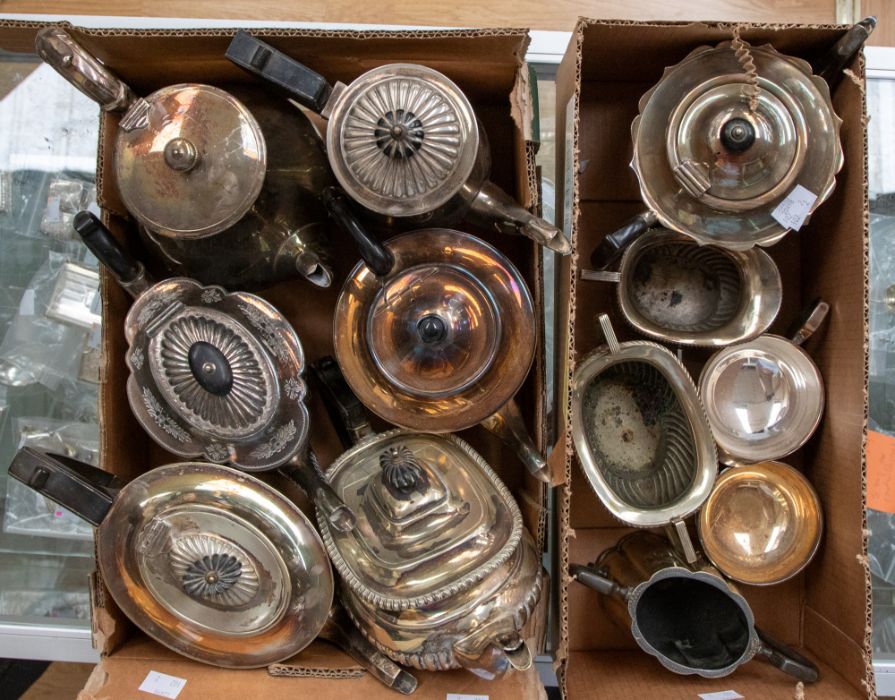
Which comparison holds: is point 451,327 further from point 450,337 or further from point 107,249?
point 107,249

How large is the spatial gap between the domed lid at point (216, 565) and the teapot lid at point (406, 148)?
40cm

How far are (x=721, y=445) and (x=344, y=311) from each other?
573 millimetres

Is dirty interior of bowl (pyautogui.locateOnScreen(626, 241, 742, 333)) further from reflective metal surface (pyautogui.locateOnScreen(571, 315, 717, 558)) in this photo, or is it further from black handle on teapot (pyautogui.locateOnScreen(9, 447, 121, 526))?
black handle on teapot (pyautogui.locateOnScreen(9, 447, 121, 526))

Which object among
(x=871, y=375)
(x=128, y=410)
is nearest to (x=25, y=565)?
(x=128, y=410)

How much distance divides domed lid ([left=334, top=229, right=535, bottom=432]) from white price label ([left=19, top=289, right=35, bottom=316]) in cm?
61

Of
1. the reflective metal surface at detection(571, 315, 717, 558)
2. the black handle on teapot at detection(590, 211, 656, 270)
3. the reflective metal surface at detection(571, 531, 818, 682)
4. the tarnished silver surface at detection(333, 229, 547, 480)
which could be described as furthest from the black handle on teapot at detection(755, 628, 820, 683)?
the black handle on teapot at detection(590, 211, 656, 270)

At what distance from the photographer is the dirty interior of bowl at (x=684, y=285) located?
928 mm

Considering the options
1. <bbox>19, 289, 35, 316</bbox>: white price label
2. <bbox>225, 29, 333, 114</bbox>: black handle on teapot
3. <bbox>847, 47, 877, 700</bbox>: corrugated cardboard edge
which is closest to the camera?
<bbox>225, 29, 333, 114</bbox>: black handle on teapot

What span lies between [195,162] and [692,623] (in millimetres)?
870

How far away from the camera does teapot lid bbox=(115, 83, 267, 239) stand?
0.70 metres

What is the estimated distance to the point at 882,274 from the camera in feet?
3.51

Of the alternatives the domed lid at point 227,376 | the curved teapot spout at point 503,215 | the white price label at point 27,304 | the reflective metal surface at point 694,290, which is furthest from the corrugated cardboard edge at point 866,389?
the white price label at point 27,304

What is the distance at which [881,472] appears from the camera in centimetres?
87

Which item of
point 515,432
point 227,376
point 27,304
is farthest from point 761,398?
point 27,304
